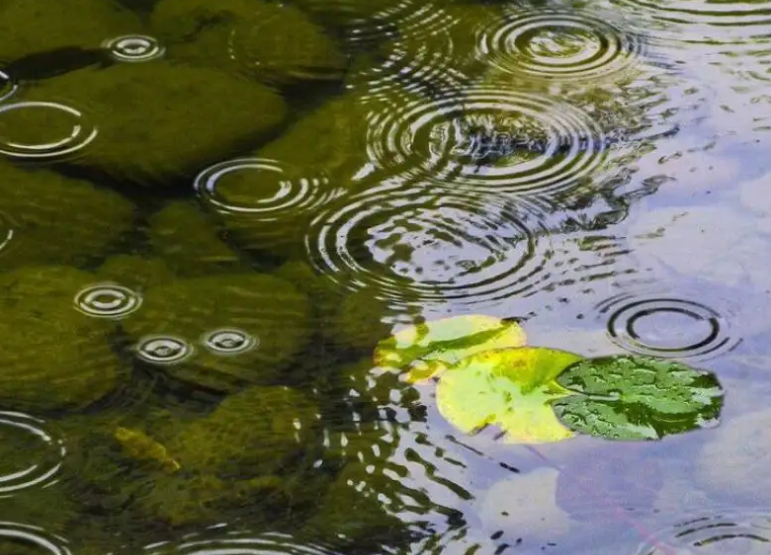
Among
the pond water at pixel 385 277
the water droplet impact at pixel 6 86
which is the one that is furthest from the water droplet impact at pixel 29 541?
the water droplet impact at pixel 6 86

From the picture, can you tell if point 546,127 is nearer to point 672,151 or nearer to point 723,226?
point 672,151

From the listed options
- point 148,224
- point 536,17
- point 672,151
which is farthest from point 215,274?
point 536,17

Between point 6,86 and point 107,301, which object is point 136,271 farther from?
point 6,86

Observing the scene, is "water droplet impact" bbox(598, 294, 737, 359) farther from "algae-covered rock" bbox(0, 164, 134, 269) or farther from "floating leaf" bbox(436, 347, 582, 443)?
"algae-covered rock" bbox(0, 164, 134, 269)

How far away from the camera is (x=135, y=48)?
2828 mm

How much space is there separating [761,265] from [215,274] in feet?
3.01

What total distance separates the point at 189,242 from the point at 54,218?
27cm

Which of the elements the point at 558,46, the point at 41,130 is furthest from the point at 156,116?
the point at 558,46

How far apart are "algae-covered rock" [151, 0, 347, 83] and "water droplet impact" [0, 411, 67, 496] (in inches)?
42.2

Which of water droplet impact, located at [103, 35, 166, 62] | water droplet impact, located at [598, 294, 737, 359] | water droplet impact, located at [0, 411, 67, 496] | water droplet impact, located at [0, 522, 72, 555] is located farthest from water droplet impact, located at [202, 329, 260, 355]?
water droplet impact, located at [103, 35, 166, 62]

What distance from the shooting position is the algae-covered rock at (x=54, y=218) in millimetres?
2252

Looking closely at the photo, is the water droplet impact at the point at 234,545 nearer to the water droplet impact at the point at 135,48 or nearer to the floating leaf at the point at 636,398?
the floating leaf at the point at 636,398

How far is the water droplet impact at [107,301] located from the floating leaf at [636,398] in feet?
Answer: 2.36

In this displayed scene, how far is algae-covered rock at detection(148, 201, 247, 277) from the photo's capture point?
2.21 meters
